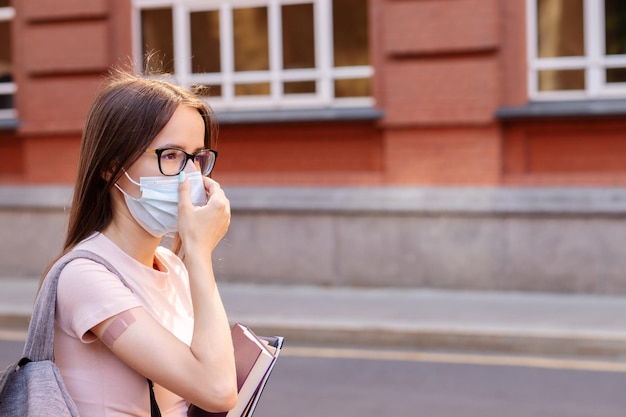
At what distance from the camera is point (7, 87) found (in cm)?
1283

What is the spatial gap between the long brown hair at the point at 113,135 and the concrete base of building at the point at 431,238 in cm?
768

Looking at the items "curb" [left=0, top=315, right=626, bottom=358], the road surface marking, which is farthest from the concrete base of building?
the road surface marking

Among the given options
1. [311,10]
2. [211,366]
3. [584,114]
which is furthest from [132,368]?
[311,10]

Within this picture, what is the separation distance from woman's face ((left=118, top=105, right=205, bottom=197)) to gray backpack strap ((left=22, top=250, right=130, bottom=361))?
7.7 inches

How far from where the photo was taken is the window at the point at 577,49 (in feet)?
34.7

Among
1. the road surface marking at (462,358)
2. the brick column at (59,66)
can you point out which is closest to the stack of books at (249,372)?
the road surface marking at (462,358)

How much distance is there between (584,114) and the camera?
34.1 feet

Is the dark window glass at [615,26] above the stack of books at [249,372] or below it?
above

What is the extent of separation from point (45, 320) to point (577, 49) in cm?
952

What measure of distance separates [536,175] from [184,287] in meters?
8.88

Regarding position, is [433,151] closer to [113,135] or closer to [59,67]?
[59,67]

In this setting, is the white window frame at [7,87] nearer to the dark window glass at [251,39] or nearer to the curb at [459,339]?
the dark window glass at [251,39]

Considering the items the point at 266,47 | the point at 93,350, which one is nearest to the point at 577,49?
the point at 266,47

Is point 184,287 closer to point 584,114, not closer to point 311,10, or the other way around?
point 584,114
